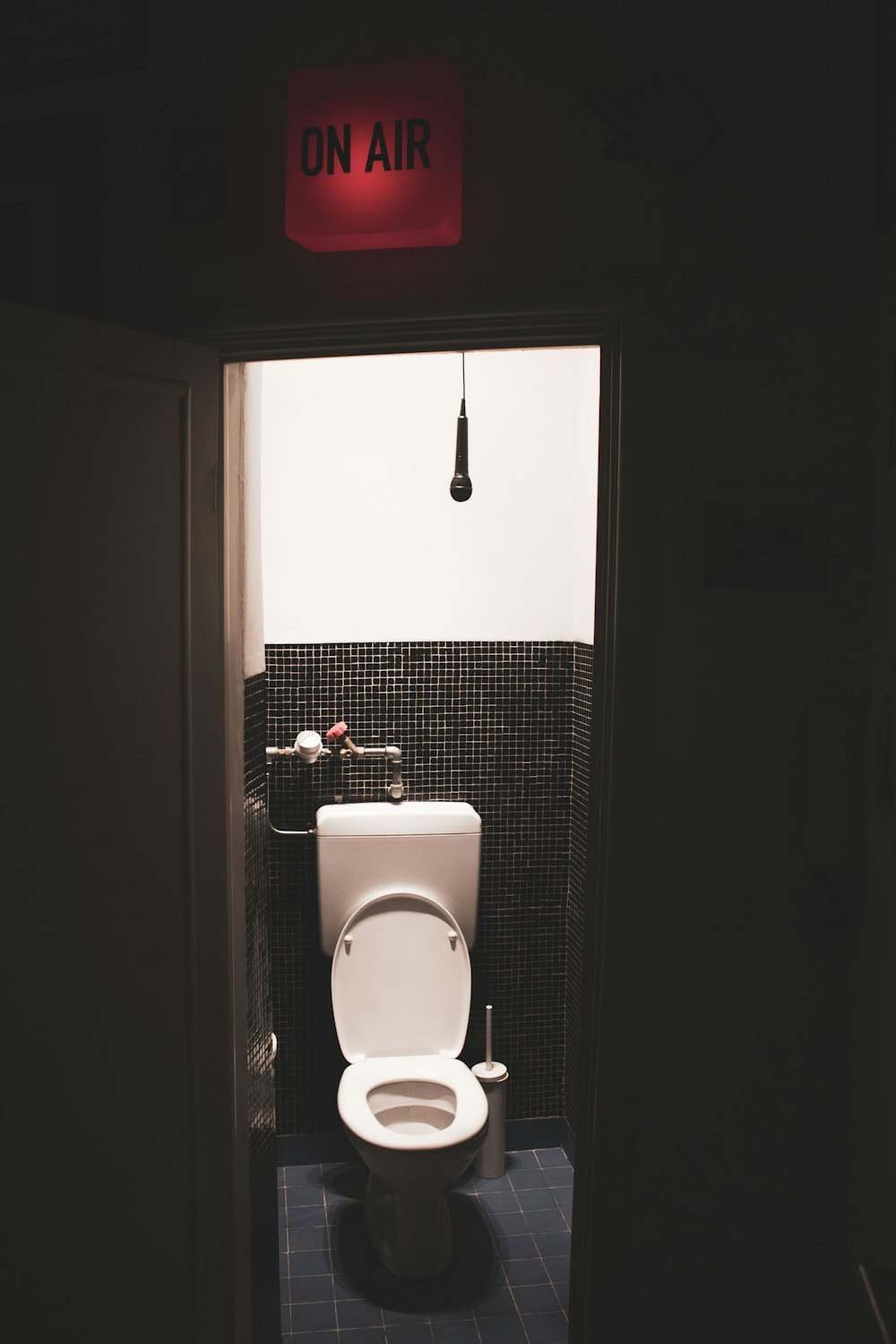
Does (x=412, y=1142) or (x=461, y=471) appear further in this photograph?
(x=461, y=471)

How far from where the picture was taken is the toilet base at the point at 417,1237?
210cm

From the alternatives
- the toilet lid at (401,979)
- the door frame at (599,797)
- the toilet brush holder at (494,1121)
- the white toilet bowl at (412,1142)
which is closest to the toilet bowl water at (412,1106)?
the white toilet bowl at (412,1142)

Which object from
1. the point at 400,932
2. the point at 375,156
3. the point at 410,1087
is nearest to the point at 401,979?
the point at 400,932

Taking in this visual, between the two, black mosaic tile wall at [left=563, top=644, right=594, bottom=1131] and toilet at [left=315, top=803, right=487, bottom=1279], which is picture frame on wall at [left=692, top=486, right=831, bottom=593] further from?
toilet at [left=315, top=803, right=487, bottom=1279]

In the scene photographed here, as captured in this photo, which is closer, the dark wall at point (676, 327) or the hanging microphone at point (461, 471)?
the dark wall at point (676, 327)

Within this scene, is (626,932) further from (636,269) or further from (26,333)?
(26,333)

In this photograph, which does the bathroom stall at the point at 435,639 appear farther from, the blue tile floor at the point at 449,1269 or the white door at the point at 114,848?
the white door at the point at 114,848

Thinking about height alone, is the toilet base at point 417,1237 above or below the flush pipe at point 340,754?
below

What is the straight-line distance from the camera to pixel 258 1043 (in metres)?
1.71

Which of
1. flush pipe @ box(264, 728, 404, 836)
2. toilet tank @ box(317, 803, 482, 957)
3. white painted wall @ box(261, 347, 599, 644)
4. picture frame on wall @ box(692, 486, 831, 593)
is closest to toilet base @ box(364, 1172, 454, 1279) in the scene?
toilet tank @ box(317, 803, 482, 957)

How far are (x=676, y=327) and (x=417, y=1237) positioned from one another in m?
2.07

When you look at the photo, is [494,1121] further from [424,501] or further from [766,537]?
[766,537]

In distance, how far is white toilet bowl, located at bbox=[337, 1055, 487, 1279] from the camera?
1972 mm

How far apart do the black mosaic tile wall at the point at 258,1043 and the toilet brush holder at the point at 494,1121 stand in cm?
81
